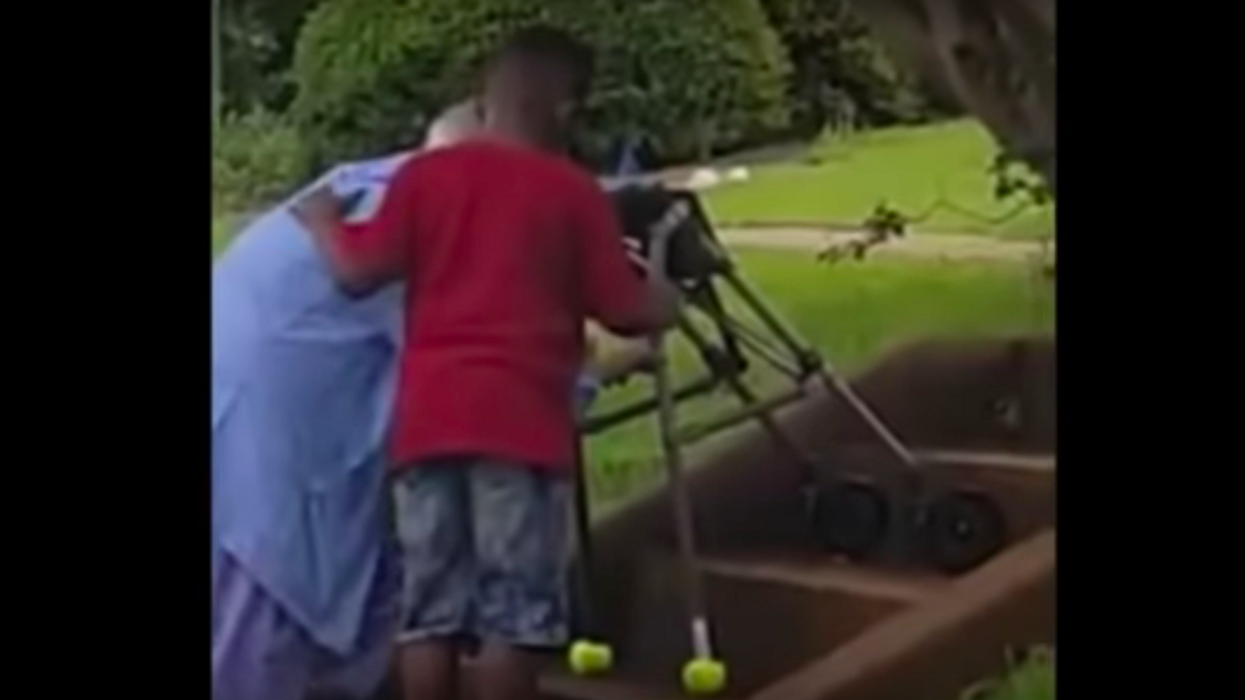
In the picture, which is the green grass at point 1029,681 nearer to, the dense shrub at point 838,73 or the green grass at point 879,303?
the green grass at point 879,303

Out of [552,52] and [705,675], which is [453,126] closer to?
[552,52]

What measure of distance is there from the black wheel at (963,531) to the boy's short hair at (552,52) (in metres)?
0.62

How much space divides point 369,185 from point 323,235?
0.08 m

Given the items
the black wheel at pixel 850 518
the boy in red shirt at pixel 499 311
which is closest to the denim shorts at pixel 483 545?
the boy in red shirt at pixel 499 311

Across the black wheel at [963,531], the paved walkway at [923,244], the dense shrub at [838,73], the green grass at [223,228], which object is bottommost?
the black wheel at [963,531]

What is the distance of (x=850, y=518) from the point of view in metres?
3.81

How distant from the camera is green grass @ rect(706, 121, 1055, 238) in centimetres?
376

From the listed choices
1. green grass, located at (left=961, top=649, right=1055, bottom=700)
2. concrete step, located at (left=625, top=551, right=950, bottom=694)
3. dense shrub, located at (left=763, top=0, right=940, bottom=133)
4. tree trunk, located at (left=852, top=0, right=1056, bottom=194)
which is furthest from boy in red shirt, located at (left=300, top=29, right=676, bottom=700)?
green grass, located at (left=961, top=649, right=1055, bottom=700)

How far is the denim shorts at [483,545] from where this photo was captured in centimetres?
380
